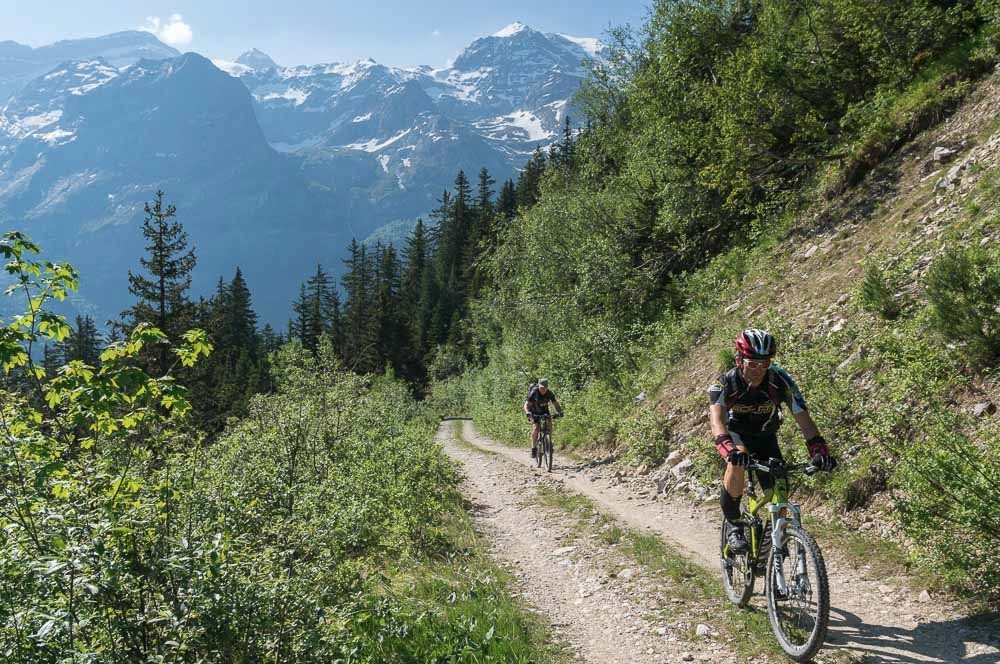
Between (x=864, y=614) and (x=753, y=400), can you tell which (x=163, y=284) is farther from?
(x=864, y=614)

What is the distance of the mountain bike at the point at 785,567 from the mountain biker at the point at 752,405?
23 cm

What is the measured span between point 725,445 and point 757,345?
1.04 meters

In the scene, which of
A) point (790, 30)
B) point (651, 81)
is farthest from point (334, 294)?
point (790, 30)

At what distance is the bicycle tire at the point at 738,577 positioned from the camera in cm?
610

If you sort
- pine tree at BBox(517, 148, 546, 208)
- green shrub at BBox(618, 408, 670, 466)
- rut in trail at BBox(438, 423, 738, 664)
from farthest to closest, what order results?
pine tree at BBox(517, 148, 546, 208) < green shrub at BBox(618, 408, 670, 466) < rut in trail at BBox(438, 423, 738, 664)

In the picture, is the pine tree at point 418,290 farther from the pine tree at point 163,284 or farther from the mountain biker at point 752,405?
the mountain biker at point 752,405

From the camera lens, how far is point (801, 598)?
16.8 ft

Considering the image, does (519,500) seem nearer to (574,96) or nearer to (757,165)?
(757,165)

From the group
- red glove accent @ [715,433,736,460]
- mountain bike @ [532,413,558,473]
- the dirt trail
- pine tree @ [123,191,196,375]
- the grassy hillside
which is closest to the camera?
the dirt trail

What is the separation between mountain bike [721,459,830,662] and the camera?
16.0 ft

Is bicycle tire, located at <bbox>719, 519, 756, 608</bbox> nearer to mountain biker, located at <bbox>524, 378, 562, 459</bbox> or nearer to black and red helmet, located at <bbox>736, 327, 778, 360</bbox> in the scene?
black and red helmet, located at <bbox>736, 327, 778, 360</bbox>

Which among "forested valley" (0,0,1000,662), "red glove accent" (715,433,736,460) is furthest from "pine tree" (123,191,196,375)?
"red glove accent" (715,433,736,460)

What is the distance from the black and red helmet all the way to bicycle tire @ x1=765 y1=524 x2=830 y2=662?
Result: 161 centimetres

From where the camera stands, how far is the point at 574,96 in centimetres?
3272
